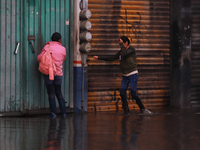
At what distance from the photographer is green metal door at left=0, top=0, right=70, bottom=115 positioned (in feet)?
38.9

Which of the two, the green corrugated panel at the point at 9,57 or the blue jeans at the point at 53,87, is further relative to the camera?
the green corrugated panel at the point at 9,57

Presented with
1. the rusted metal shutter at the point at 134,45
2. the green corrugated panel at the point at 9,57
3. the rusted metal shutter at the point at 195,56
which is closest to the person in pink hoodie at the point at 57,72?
the green corrugated panel at the point at 9,57

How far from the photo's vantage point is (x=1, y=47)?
464 inches

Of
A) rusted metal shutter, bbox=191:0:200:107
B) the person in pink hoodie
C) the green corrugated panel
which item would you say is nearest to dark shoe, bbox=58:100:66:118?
the person in pink hoodie

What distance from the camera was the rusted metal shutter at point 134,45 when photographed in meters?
13.0

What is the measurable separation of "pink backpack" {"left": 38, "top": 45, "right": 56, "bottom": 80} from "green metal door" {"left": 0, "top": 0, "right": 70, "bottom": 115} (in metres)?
0.74

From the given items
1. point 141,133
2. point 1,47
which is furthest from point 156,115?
point 1,47

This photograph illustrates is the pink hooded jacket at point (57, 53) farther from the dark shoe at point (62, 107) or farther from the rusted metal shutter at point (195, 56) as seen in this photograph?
the rusted metal shutter at point (195, 56)

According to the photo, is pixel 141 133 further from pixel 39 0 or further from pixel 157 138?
pixel 39 0

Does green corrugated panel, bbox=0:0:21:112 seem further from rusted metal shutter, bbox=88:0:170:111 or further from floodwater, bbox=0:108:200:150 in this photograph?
rusted metal shutter, bbox=88:0:170:111

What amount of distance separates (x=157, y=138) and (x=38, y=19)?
16.7 feet

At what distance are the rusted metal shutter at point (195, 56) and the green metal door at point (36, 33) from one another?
12.3 feet

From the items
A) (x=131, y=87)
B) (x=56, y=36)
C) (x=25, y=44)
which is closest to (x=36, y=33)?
(x=25, y=44)

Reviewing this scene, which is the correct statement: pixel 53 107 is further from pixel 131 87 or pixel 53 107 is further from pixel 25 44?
pixel 131 87
